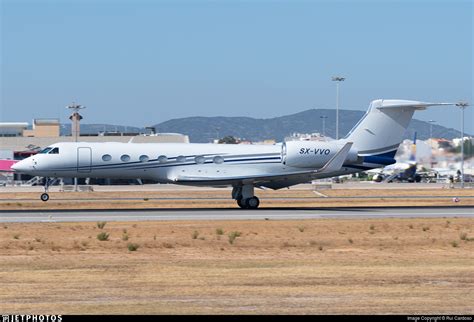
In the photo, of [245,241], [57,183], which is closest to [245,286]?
[245,241]

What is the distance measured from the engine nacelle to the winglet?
64 centimetres

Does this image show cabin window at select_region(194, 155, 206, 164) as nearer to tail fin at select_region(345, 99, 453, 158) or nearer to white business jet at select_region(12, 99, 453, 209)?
white business jet at select_region(12, 99, 453, 209)

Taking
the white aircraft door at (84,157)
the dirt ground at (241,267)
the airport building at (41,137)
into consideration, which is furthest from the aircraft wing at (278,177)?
the airport building at (41,137)

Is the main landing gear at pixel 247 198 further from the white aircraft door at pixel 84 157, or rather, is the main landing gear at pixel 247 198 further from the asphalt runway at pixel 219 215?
the white aircraft door at pixel 84 157

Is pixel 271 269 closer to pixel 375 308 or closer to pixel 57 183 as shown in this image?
pixel 375 308

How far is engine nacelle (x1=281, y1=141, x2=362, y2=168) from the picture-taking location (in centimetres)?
4450

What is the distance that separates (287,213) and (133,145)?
9129mm

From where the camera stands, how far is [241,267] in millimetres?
22156

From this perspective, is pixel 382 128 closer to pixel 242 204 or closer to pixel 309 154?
pixel 309 154

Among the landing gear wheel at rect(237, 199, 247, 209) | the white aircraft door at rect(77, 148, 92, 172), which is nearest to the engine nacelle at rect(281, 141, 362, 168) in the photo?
the landing gear wheel at rect(237, 199, 247, 209)

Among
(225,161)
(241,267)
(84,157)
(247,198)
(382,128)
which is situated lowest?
(241,267)

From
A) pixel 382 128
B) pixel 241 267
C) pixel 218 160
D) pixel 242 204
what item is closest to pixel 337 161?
pixel 382 128

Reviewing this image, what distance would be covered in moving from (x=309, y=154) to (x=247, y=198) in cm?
392

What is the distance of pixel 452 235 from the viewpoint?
30.5 metres
